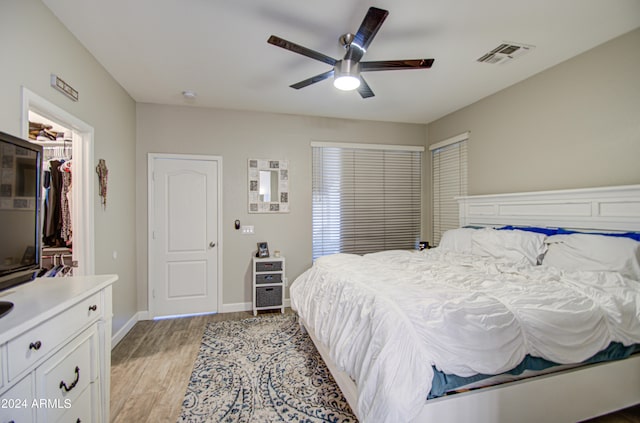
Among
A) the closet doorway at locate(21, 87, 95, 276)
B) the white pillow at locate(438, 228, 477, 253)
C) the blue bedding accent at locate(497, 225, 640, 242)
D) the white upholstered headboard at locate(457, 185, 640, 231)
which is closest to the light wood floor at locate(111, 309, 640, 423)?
the closet doorway at locate(21, 87, 95, 276)

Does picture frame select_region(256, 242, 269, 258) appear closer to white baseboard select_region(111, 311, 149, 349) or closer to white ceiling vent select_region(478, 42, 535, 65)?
white baseboard select_region(111, 311, 149, 349)

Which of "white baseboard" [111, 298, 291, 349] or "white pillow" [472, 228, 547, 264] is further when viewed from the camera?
"white baseboard" [111, 298, 291, 349]

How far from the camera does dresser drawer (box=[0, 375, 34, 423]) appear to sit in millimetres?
882

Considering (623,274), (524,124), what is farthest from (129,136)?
(623,274)

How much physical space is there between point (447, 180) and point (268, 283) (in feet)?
9.99

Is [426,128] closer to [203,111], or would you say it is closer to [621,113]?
[621,113]

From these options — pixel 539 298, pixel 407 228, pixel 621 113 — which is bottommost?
pixel 539 298

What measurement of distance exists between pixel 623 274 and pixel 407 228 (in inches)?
109

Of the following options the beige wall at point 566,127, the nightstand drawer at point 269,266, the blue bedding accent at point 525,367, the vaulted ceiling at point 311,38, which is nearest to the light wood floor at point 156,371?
the blue bedding accent at point 525,367

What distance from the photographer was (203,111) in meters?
3.77

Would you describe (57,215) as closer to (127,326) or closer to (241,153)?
(127,326)

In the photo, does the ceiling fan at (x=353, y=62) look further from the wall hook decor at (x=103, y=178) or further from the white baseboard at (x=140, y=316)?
the white baseboard at (x=140, y=316)

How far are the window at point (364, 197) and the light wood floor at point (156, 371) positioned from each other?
189 centimetres

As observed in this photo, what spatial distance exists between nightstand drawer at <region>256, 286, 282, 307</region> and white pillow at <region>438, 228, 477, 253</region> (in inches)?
85.9
